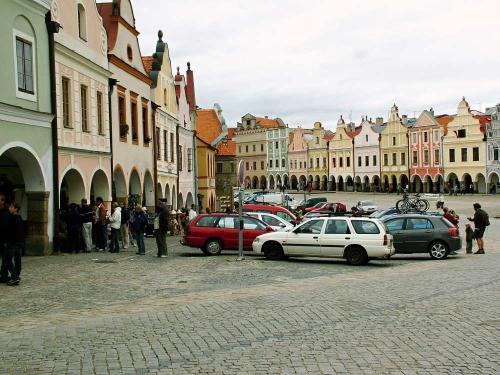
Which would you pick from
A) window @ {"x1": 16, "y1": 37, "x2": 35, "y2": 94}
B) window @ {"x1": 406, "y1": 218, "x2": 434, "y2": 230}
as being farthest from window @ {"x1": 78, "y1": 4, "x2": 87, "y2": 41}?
window @ {"x1": 406, "y1": 218, "x2": 434, "y2": 230}

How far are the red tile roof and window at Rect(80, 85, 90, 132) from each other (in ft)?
113

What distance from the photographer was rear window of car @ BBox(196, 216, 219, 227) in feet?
76.7

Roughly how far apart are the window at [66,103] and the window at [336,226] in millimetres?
10091

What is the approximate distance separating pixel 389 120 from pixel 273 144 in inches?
1335

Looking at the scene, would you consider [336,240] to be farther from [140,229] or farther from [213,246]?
[140,229]

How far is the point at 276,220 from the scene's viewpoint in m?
27.5

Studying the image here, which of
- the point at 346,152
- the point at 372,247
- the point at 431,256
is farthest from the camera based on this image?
the point at 346,152

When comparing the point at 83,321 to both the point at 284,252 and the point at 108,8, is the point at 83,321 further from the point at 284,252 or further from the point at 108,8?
the point at 108,8

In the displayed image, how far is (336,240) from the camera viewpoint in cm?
2052

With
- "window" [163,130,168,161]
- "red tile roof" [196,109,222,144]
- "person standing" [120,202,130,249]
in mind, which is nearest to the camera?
"person standing" [120,202,130,249]

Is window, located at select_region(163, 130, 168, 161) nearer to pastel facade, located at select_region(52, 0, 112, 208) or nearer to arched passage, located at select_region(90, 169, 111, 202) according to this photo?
pastel facade, located at select_region(52, 0, 112, 208)

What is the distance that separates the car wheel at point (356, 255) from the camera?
20.3 m

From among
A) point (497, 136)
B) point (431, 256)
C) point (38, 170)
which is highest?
point (497, 136)

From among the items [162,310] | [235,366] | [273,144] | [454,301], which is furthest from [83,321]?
[273,144]
